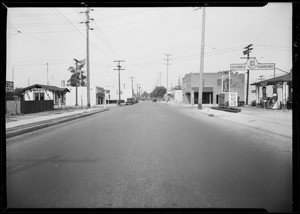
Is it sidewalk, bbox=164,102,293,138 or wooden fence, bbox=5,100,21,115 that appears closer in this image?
sidewalk, bbox=164,102,293,138

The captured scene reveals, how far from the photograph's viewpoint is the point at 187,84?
8044 centimetres

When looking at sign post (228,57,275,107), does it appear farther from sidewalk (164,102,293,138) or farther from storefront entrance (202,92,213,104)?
storefront entrance (202,92,213,104)

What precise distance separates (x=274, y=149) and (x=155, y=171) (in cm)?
488

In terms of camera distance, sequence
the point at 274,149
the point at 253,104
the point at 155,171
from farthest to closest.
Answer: the point at 253,104
the point at 274,149
the point at 155,171

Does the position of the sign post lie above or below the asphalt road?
above

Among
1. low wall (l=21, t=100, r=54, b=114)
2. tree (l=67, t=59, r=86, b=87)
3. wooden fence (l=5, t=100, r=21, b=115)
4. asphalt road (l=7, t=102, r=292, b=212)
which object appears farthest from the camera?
tree (l=67, t=59, r=86, b=87)

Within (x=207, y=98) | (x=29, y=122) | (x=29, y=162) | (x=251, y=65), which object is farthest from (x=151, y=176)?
(x=207, y=98)

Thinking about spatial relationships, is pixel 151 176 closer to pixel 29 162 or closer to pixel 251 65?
pixel 29 162

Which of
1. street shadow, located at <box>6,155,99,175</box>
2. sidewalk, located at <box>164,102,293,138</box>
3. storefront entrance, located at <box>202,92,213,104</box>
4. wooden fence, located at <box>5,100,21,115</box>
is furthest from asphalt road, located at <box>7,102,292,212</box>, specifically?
storefront entrance, located at <box>202,92,213,104</box>

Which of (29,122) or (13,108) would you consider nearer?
(29,122)

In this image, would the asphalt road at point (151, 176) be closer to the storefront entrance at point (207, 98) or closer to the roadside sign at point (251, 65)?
the roadside sign at point (251, 65)

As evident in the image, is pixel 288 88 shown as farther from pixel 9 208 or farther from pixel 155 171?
pixel 9 208

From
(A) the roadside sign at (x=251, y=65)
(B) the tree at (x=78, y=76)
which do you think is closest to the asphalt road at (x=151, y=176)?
(A) the roadside sign at (x=251, y=65)
